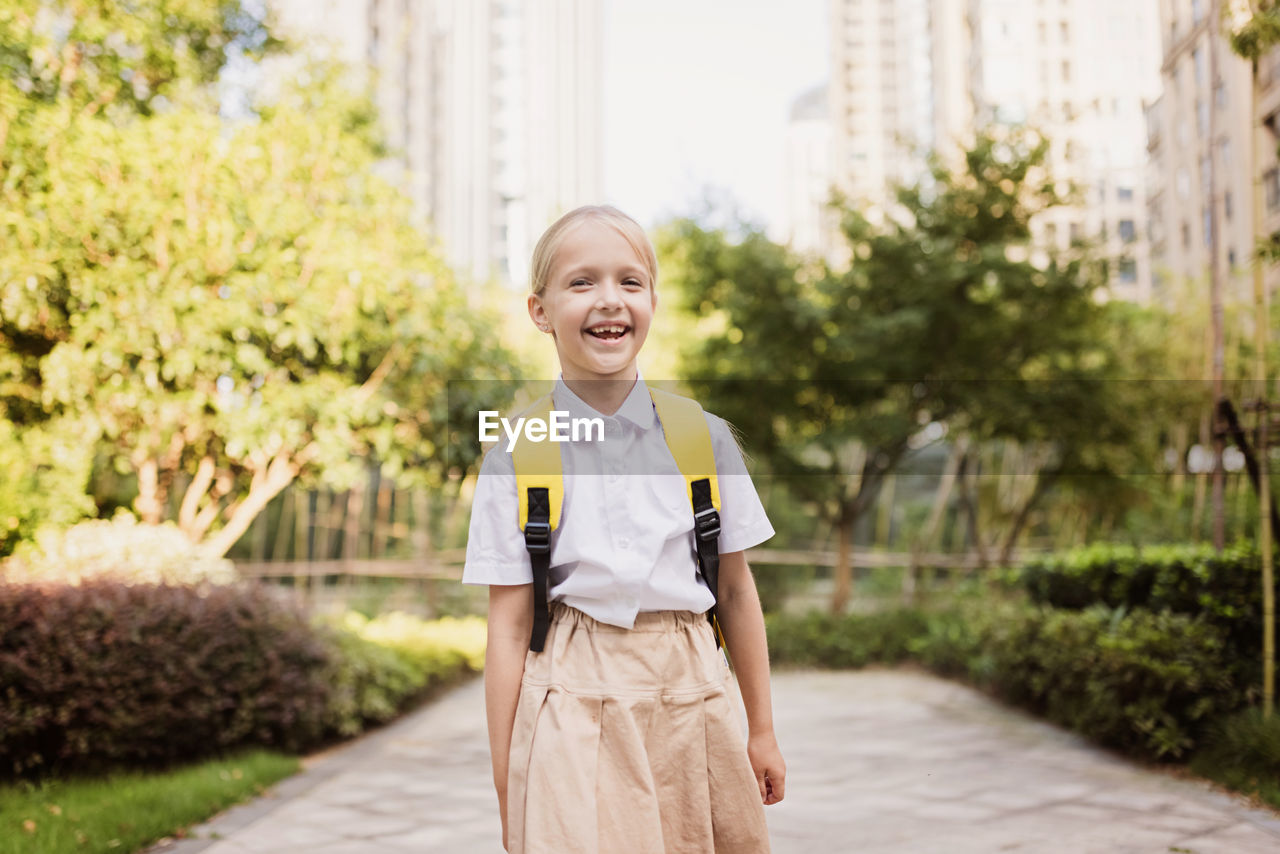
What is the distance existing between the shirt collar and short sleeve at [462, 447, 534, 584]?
140 mm

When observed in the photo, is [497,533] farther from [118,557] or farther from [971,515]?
[971,515]

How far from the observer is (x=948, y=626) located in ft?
32.0

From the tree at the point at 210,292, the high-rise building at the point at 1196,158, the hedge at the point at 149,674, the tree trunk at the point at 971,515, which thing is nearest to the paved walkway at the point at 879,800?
the hedge at the point at 149,674

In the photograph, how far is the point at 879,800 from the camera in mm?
4594

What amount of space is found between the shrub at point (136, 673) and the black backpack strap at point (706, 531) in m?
3.79

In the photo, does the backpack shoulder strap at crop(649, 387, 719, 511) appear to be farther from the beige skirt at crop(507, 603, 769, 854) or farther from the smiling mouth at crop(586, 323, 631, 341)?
the beige skirt at crop(507, 603, 769, 854)

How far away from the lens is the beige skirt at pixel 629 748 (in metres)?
1.44

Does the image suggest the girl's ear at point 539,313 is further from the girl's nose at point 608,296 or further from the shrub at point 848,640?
the shrub at point 848,640

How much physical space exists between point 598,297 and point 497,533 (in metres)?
0.39

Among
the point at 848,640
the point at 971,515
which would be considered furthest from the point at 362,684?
the point at 971,515

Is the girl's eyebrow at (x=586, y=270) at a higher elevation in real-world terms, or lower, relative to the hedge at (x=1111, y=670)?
higher

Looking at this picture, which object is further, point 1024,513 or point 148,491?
point 1024,513

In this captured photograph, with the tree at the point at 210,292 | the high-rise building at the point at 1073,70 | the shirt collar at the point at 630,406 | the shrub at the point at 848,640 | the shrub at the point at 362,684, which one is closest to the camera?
the shirt collar at the point at 630,406

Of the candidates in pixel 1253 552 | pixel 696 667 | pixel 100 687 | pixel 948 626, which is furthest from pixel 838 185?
pixel 696 667
